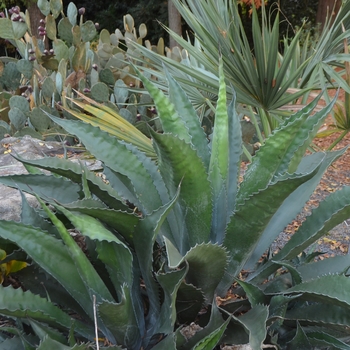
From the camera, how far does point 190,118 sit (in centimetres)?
138

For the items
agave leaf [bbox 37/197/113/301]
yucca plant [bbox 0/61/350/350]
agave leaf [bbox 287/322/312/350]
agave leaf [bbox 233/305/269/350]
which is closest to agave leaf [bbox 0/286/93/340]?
yucca plant [bbox 0/61/350/350]

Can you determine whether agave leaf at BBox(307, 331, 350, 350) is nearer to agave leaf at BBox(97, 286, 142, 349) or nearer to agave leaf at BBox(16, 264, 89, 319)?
agave leaf at BBox(97, 286, 142, 349)

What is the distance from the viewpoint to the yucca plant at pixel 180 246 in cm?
104

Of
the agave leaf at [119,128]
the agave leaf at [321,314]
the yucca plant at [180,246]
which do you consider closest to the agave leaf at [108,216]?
the yucca plant at [180,246]

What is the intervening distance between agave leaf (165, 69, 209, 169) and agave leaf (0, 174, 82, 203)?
39 centimetres

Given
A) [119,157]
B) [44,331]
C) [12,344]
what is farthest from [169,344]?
[119,157]

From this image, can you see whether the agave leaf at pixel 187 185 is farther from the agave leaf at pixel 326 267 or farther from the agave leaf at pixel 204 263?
the agave leaf at pixel 326 267

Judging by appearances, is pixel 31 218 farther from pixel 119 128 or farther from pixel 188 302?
pixel 119 128

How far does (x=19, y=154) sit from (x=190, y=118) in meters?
1.43

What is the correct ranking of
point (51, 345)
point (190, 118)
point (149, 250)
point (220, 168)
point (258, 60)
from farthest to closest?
point (258, 60) < point (190, 118) < point (220, 168) < point (149, 250) < point (51, 345)

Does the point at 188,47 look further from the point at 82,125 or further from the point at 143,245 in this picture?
the point at 143,245

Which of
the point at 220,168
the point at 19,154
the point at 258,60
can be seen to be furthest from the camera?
the point at 19,154

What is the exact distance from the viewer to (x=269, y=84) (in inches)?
87.1

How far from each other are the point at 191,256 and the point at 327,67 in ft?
5.50
